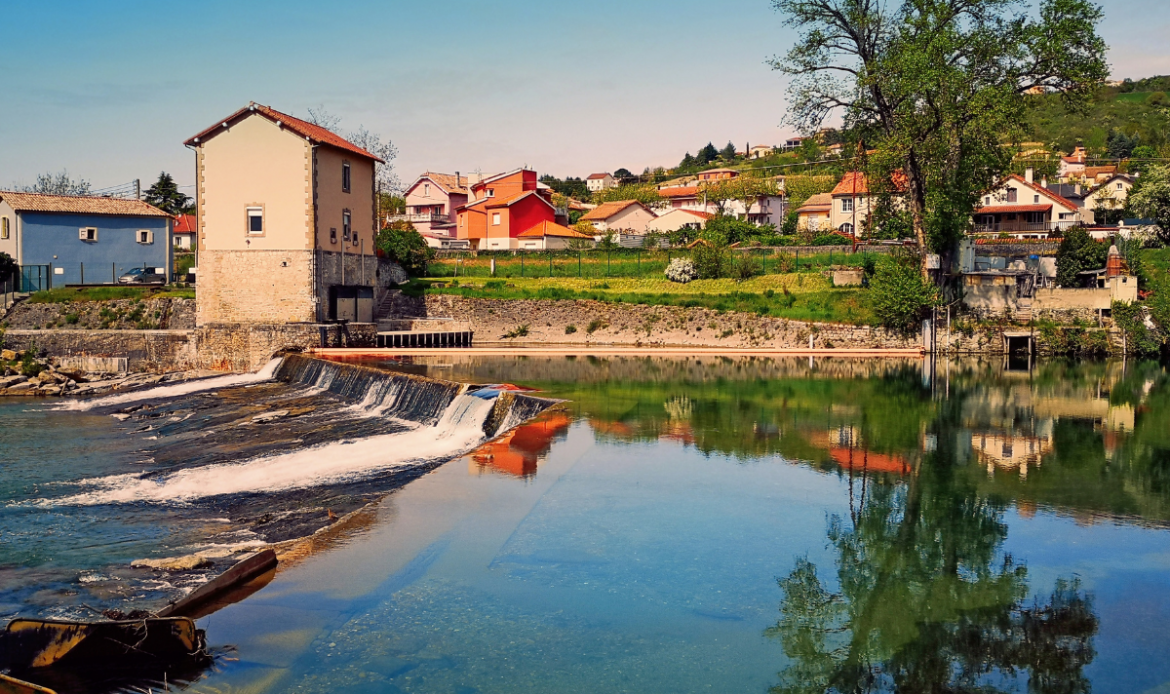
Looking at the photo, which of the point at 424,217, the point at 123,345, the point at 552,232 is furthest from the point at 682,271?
the point at 424,217

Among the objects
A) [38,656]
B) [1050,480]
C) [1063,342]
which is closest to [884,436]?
[1050,480]

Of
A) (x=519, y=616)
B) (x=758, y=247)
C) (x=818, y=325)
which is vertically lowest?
(x=519, y=616)

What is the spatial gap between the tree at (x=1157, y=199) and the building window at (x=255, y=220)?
43279 mm

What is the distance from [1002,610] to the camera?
9.09 metres

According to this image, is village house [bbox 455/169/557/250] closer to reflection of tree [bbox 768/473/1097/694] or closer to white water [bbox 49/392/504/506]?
white water [bbox 49/392/504/506]

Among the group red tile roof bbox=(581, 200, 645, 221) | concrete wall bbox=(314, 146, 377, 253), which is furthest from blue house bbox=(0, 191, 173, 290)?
red tile roof bbox=(581, 200, 645, 221)

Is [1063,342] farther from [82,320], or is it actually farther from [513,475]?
[82,320]

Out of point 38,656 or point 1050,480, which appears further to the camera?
point 1050,480

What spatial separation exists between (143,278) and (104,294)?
18.5 ft

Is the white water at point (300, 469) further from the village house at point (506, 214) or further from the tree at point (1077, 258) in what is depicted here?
the village house at point (506, 214)

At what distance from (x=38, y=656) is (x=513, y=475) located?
7.81 m

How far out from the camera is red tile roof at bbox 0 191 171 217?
41969 mm

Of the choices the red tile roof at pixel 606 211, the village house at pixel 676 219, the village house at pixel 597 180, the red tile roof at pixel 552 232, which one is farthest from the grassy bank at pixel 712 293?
the village house at pixel 597 180

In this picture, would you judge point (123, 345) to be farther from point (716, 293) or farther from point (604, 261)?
point (716, 293)
